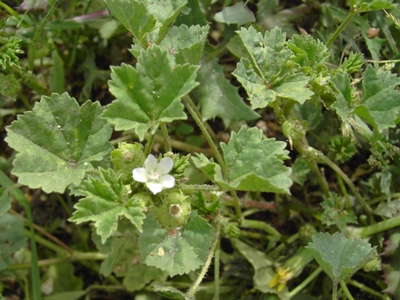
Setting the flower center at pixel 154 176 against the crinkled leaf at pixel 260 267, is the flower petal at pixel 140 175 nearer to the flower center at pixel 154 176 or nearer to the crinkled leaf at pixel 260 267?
the flower center at pixel 154 176

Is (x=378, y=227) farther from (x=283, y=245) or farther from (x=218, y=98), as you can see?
(x=218, y=98)

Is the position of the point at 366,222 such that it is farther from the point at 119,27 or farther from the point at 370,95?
the point at 119,27

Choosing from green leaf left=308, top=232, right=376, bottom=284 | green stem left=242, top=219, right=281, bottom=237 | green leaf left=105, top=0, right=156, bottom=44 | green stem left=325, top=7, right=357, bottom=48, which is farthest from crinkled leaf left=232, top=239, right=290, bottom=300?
green leaf left=105, top=0, right=156, bottom=44

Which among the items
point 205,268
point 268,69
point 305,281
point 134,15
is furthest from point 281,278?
point 134,15

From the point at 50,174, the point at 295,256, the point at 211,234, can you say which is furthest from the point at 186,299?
the point at 295,256

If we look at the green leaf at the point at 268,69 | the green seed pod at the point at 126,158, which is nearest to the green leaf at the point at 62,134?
the green seed pod at the point at 126,158

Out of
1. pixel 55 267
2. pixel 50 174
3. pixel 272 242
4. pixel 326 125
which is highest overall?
pixel 50 174
